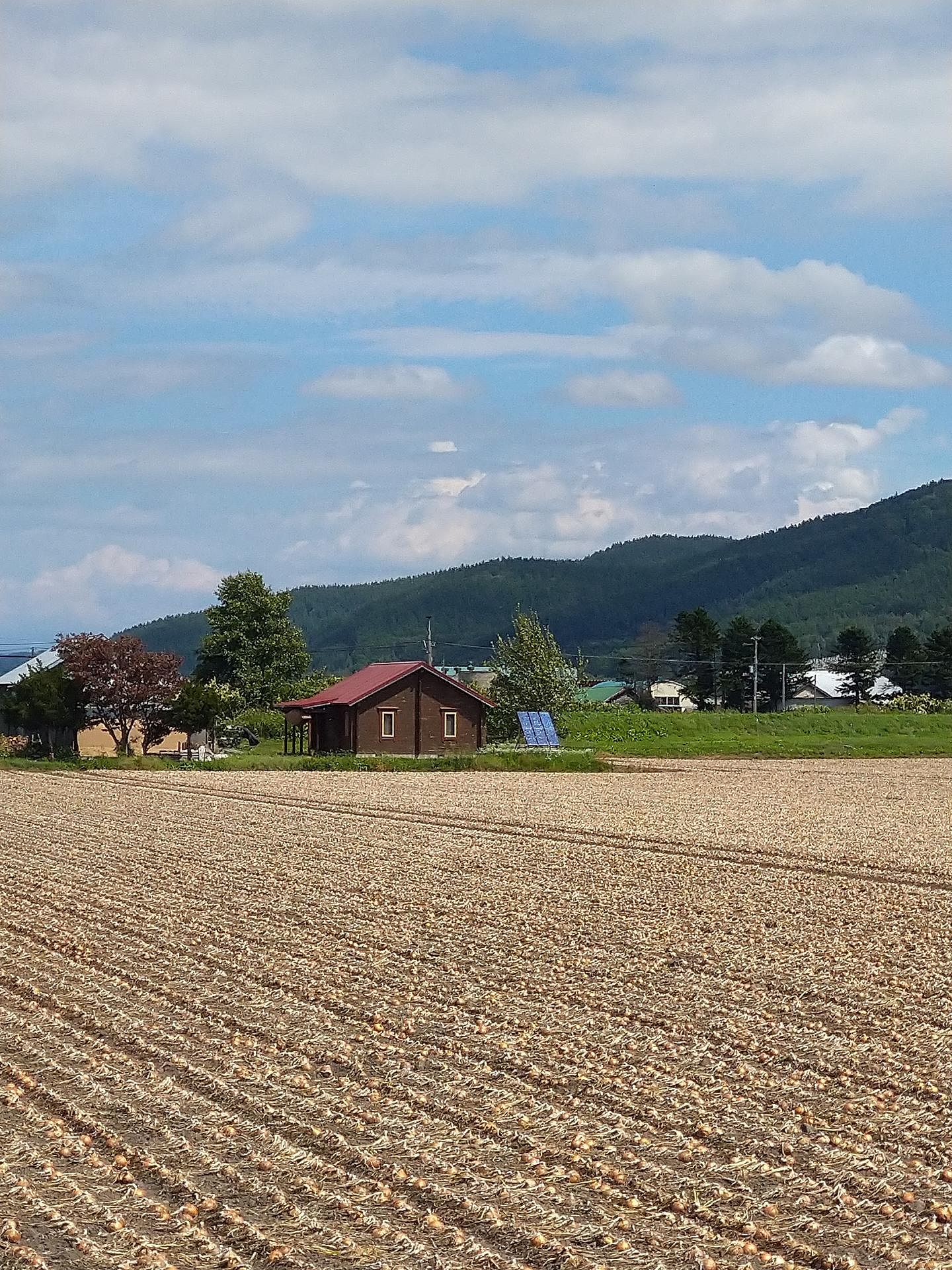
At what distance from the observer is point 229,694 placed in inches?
3174

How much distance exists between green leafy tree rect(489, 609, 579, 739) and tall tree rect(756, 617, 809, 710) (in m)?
51.6

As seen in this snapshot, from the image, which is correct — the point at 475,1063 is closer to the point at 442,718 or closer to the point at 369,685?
the point at 369,685

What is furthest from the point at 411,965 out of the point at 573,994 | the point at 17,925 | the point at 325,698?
the point at 325,698

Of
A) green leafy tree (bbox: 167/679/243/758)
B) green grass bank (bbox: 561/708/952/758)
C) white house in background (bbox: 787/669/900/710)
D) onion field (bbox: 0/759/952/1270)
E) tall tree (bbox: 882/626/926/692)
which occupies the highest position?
tall tree (bbox: 882/626/926/692)

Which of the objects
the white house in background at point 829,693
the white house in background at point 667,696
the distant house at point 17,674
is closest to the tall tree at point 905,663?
the white house in background at point 829,693

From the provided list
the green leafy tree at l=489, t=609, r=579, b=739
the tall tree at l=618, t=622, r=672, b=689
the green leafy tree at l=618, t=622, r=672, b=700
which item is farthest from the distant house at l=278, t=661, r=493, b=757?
the tall tree at l=618, t=622, r=672, b=689

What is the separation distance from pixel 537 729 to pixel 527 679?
6.25 meters

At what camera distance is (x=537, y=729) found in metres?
73.5

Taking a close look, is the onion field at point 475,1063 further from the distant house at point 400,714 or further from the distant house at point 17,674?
the distant house at point 17,674

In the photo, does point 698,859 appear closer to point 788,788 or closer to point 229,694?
point 788,788

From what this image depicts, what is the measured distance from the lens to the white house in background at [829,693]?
137 metres

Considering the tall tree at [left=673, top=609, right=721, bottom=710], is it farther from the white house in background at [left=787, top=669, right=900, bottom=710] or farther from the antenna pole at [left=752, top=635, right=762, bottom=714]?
the white house in background at [left=787, top=669, right=900, bottom=710]

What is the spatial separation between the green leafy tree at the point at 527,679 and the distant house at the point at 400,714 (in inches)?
398

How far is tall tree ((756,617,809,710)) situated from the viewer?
130 meters
